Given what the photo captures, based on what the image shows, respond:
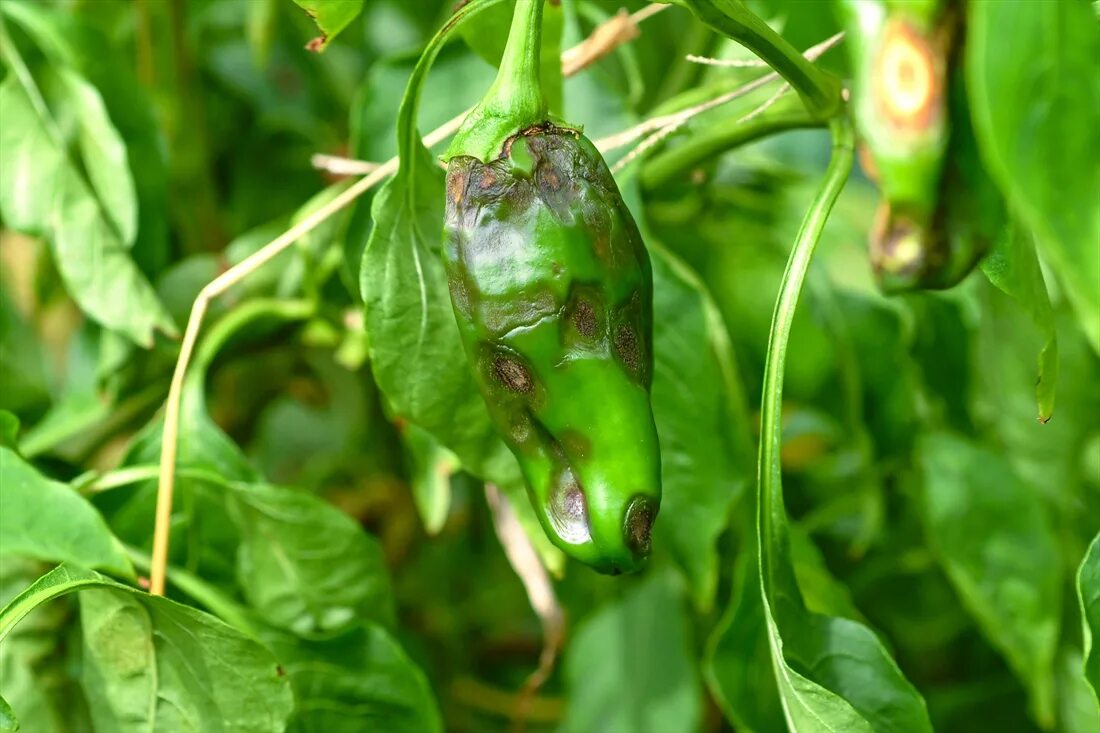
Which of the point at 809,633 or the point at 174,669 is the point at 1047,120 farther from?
the point at 174,669

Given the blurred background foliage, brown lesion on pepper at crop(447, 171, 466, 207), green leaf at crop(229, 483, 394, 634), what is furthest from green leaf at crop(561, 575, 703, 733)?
brown lesion on pepper at crop(447, 171, 466, 207)

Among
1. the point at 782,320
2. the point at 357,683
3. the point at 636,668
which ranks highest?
the point at 782,320

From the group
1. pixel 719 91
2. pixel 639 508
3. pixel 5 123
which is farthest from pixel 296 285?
pixel 639 508

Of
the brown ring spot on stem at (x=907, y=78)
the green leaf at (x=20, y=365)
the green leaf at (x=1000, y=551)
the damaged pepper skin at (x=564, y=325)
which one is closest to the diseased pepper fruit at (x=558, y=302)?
the damaged pepper skin at (x=564, y=325)

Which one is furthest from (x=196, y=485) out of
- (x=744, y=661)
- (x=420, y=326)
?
(x=744, y=661)

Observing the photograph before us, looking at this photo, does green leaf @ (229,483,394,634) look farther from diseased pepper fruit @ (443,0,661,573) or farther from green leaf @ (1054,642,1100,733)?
green leaf @ (1054,642,1100,733)

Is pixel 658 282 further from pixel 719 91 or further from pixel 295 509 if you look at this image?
pixel 295 509

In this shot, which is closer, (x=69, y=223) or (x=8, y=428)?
(x=8, y=428)
